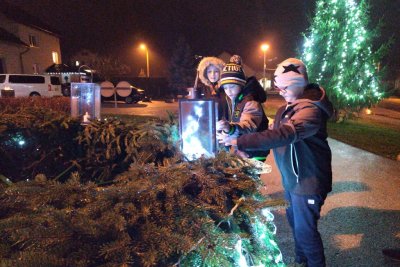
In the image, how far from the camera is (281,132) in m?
2.14

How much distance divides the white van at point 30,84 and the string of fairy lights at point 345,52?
692 inches

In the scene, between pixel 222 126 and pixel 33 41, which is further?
pixel 33 41

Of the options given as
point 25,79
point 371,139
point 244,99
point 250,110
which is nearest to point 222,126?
point 250,110

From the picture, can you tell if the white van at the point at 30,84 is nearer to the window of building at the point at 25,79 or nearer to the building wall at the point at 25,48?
the window of building at the point at 25,79

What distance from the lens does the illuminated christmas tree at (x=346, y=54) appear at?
42.3ft

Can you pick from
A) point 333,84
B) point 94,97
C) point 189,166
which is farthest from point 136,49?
point 189,166

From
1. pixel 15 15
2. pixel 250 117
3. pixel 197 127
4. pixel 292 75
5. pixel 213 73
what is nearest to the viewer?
pixel 197 127

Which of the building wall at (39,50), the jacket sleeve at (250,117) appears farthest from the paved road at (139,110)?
the jacket sleeve at (250,117)

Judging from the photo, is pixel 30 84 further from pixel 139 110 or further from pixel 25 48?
pixel 139 110

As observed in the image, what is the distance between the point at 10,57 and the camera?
24766 mm

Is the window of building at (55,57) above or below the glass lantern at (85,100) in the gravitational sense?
above

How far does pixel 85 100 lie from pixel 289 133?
294 centimetres

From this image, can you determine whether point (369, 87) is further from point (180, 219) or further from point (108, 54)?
point (108, 54)

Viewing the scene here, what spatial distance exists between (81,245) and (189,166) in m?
0.73
